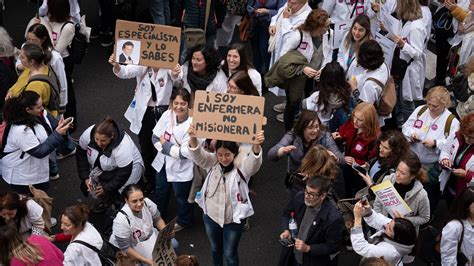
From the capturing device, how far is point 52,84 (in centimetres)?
837

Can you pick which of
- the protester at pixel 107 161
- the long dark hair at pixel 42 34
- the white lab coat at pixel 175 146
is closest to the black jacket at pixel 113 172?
the protester at pixel 107 161

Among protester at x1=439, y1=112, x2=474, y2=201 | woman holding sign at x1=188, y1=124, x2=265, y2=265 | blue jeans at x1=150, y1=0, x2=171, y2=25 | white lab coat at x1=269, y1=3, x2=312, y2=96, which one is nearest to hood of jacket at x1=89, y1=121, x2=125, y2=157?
woman holding sign at x1=188, y1=124, x2=265, y2=265

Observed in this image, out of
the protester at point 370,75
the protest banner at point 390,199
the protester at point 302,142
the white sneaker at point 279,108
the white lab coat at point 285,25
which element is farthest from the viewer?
the white sneaker at point 279,108

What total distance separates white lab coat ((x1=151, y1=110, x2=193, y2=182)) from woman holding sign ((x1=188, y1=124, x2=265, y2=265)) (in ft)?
2.19

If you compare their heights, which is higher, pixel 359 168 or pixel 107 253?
pixel 359 168

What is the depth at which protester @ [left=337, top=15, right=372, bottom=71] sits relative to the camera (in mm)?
8594

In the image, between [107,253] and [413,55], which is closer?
[107,253]

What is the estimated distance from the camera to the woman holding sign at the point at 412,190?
22.3 ft

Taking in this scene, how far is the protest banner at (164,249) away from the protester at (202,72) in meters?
2.14

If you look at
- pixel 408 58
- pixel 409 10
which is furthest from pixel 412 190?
pixel 409 10

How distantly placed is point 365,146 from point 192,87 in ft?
6.40

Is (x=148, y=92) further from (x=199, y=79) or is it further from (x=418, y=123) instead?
(x=418, y=123)

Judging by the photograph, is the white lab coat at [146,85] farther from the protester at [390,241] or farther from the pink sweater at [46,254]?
the protester at [390,241]

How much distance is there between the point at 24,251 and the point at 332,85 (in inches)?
137
